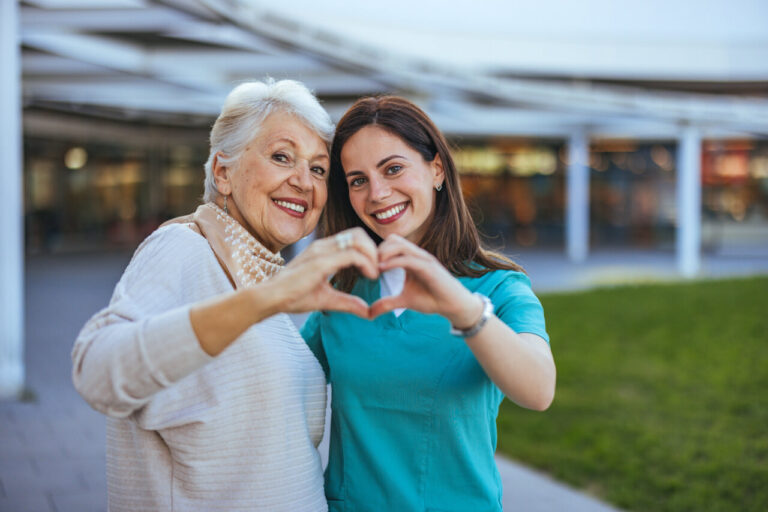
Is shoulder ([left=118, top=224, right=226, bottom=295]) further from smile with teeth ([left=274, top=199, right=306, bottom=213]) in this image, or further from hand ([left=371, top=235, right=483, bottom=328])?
hand ([left=371, top=235, right=483, bottom=328])

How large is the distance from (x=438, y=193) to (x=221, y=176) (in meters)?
0.66

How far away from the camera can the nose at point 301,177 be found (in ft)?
6.30

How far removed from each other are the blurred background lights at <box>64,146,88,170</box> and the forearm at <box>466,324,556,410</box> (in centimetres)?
2475

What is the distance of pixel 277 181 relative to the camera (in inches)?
74.4

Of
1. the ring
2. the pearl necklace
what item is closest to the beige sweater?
the pearl necklace

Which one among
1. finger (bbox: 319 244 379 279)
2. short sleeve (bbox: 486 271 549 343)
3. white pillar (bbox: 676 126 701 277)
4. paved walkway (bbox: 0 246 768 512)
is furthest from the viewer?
white pillar (bbox: 676 126 701 277)

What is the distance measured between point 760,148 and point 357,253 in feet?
94.9

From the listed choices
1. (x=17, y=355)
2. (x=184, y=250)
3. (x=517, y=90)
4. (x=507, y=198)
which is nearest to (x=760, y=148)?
(x=507, y=198)

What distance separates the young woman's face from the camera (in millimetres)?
1986

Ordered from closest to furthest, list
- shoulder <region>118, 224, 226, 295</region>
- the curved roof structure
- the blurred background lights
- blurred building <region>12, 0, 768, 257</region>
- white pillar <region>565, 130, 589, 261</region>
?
shoulder <region>118, 224, 226, 295</region> < the curved roof structure < blurred building <region>12, 0, 768, 257</region> < white pillar <region>565, 130, 589, 261</region> < the blurred background lights

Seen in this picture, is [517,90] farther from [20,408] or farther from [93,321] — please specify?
[93,321]

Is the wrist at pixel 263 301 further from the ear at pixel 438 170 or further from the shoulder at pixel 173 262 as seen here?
the ear at pixel 438 170

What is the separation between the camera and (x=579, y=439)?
541 cm

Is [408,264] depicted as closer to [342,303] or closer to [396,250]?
[396,250]
